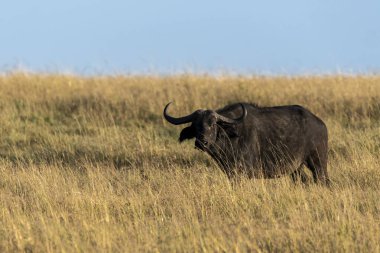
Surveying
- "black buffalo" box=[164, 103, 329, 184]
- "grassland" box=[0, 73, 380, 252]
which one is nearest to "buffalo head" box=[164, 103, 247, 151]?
"black buffalo" box=[164, 103, 329, 184]

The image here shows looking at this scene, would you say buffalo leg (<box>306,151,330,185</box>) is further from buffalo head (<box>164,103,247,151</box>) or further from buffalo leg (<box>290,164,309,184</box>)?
buffalo head (<box>164,103,247,151</box>)

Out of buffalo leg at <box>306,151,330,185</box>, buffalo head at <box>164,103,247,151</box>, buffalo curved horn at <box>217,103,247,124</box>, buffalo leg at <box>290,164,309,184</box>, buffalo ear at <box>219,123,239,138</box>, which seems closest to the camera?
buffalo head at <box>164,103,247,151</box>

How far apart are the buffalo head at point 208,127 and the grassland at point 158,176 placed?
50 cm

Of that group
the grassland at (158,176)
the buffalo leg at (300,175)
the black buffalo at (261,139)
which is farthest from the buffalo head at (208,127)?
the buffalo leg at (300,175)

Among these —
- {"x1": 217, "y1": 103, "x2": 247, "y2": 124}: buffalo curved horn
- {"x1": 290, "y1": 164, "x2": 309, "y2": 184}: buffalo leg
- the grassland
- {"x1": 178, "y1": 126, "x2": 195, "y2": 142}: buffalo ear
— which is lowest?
{"x1": 290, "y1": 164, "x2": 309, "y2": 184}: buffalo leg

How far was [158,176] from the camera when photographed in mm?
10922

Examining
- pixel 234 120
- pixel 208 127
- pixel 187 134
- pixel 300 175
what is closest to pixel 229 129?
pixel 234 120

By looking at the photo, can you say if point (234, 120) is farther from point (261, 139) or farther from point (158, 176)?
point (158, 176)

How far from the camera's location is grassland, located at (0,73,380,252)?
7039mm

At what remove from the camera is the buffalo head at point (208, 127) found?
33.2 ft

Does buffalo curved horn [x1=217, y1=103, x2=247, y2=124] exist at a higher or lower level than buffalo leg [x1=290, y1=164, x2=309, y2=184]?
higher

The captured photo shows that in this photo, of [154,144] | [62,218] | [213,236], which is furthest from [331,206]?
[154,144]

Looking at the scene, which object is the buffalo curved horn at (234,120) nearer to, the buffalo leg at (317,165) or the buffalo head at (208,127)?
the buffalo head at (208,127)

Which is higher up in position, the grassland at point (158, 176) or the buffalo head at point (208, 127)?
the buffalo head at point (208, 127)
